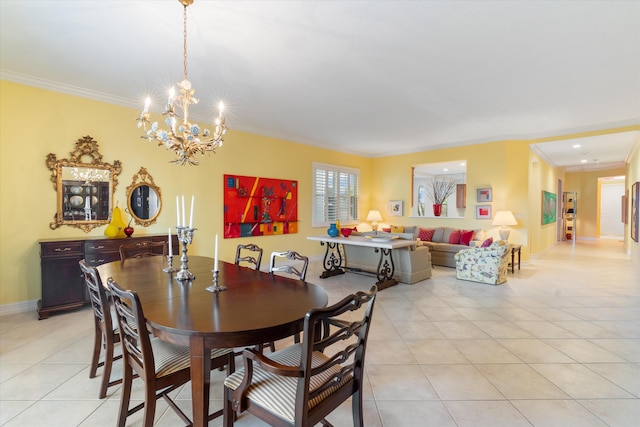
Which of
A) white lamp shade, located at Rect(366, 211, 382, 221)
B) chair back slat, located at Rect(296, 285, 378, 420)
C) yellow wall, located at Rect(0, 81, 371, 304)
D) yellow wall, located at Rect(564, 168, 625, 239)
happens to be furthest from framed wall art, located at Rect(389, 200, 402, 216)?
yellow wall, located at Rect(564, 168, 625, 239)

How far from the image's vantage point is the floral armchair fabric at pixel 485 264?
5094 mm

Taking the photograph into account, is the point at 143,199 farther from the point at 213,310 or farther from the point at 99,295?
the point at 213,310

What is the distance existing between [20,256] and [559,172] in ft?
46.4

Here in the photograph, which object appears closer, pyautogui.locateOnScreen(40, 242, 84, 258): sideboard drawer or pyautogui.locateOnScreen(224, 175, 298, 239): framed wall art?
pyautogui.locateOnScreen(40, 242, 84, 258): sideboard drawer

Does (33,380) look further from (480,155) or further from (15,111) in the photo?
(480,155)

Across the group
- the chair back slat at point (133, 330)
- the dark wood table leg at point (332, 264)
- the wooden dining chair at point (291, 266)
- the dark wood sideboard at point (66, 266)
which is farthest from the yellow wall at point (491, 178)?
the chair back slat at point (133, 330)

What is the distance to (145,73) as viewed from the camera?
357cm

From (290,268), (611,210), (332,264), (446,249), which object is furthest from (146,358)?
(611,210)

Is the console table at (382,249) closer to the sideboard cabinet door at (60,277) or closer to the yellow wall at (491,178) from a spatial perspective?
the yellow wall at (491,178)

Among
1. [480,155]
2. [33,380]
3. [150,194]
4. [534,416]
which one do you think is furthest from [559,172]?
[33,380]

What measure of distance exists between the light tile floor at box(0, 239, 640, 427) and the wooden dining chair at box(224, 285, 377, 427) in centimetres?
57

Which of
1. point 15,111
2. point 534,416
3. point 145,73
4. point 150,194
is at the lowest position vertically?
point 534,416

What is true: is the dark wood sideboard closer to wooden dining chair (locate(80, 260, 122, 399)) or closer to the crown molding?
wooden dining chair (locate(80, 260, 122, 399))

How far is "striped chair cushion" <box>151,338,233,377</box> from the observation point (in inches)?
63.7
